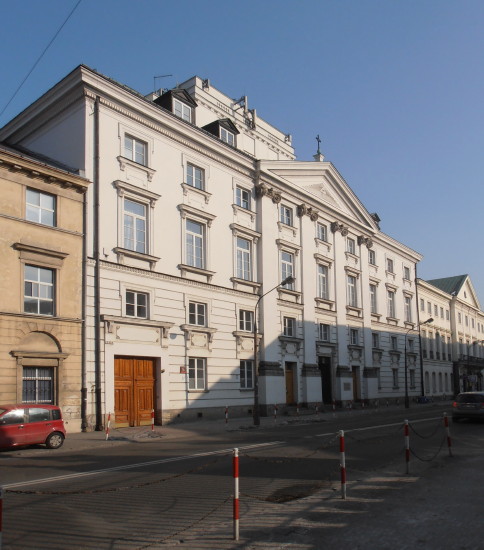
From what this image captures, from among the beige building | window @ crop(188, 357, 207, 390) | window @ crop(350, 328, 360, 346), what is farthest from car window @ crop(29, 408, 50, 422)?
window @ crop(350, 328, 360, 346)

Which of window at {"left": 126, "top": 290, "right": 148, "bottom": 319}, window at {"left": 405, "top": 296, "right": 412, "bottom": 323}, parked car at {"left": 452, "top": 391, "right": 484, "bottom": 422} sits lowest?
parked car at {"left": 452, "top": 391, "right": 484, "bottom": 422}

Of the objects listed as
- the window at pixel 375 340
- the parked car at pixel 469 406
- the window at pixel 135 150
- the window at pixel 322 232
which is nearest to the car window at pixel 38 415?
the window at pixel 135 150

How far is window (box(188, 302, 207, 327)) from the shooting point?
2887cm

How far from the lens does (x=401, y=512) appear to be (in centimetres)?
853

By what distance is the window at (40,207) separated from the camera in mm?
22016

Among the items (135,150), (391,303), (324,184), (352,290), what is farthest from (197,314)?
(391,303)

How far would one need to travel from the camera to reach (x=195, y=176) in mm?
30531

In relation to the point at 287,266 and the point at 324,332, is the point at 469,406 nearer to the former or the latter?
the point at 287,266

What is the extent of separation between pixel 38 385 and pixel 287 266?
745 inches

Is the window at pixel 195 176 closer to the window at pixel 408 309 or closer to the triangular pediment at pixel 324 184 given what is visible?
the triangular pediment at pixel 324 184

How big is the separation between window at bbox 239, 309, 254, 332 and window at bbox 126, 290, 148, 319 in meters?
7.24

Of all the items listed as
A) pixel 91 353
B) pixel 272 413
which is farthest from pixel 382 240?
pixel 91 353

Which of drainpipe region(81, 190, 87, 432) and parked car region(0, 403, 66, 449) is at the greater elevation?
drainpipe region(81, 190, 87, 432)

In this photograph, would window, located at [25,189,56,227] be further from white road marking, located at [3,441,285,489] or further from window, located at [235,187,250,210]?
window, located at [235,187,250,210]
